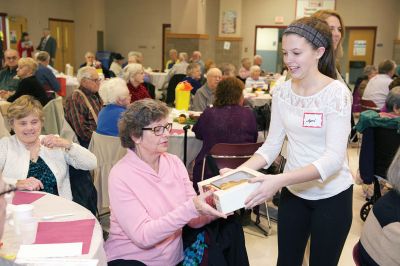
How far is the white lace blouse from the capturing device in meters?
1.69

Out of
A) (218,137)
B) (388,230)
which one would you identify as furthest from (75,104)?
(388,230)

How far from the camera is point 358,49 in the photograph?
43.5 feet

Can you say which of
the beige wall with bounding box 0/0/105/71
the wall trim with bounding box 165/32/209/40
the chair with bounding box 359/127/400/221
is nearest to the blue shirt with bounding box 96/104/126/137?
the chair with bounding box 359/127/400/221

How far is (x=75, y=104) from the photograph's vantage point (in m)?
4.29

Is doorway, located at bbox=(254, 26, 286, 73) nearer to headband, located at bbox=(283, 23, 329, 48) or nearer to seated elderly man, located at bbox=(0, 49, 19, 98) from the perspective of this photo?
seated elderly man, located at bbox=(0, 49, 19, 98)

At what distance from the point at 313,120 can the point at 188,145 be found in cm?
246

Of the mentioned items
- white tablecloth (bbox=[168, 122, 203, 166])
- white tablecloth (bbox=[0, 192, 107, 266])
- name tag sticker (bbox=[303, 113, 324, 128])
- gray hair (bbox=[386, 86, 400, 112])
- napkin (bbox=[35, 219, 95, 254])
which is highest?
name tag sticker (bbox=[303, 113, 324, 128])

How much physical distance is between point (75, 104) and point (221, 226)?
115 inches

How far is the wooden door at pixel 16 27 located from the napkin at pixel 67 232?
40.8 ft

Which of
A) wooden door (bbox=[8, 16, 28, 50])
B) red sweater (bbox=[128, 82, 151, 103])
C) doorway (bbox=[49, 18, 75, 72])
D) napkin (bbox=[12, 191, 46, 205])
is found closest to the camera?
napkin (bbox=[12, 191, 46, 205])

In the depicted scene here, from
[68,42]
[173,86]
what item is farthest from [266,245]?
[68,42]

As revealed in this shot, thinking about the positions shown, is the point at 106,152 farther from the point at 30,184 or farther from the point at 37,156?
the point at 30,184

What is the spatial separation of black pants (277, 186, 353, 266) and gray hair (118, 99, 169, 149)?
729mm

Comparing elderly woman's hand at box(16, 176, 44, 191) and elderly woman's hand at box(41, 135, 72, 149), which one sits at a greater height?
elderly woman's hand at box(41, 135, 72, 149)
